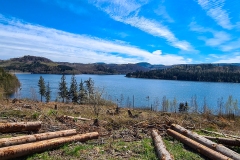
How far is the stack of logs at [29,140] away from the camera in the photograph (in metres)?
5.81

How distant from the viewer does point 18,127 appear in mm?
8133

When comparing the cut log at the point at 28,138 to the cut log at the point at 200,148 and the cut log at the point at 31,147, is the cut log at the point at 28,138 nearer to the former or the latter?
the cut log at the point at 31,147

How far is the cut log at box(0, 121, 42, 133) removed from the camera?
7.73 meters

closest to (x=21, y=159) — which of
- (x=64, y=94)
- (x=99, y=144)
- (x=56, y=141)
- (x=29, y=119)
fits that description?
(x=56, y=141)

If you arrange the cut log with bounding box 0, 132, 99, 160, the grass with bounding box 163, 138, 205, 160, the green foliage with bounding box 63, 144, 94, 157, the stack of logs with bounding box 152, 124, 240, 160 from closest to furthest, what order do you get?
the cut log with bounding box 0, 132, 99, 160
the stack of logs with bounding box 152, 124, 240, 160
the green foliage with bounding box 63, 144, 94, 157
the grass with bounding box 163, 138, 205, 160

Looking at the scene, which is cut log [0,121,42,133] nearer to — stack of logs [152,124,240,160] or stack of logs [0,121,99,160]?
stack of logs [0,121,99,160]

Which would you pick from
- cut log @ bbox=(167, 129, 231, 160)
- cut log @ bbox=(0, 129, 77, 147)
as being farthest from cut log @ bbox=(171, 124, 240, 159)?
cut log @ bbox=(0, 129, 77, 147)

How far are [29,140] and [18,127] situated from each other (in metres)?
1.65

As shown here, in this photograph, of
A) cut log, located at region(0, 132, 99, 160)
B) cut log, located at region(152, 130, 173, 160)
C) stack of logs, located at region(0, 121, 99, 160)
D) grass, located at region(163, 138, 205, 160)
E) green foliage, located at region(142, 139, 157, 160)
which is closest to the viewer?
cut log, located at region(0, 132, 99, 160)

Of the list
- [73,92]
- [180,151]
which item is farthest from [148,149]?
[73,92]

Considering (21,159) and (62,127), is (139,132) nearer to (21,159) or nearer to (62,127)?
(62,127)

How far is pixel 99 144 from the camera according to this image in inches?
319

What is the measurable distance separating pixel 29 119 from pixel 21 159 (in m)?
5.28

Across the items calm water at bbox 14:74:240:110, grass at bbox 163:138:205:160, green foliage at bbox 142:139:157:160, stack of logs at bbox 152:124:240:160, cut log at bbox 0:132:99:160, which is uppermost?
cut log at bbox 0:132:99:160
